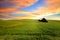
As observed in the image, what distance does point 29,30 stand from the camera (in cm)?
188

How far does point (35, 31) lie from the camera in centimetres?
188

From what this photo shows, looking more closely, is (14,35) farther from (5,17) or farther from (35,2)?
(35,2)

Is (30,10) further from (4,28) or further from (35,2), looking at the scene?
(4,28)

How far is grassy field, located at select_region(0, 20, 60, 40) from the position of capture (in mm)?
1853

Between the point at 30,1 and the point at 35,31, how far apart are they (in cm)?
51

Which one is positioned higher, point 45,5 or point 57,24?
point 45,5

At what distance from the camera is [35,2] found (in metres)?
1.94

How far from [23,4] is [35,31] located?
492 millimetres

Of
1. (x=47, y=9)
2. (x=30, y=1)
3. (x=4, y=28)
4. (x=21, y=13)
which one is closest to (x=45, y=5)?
(x=47, y=9)

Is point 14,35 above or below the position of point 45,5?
below

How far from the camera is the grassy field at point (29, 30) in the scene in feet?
6.08

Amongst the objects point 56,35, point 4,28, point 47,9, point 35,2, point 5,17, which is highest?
point 35,2

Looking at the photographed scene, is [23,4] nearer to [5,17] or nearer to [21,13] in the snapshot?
[21,13]

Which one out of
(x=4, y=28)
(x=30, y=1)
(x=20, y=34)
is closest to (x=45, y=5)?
(x=30, y=1)
